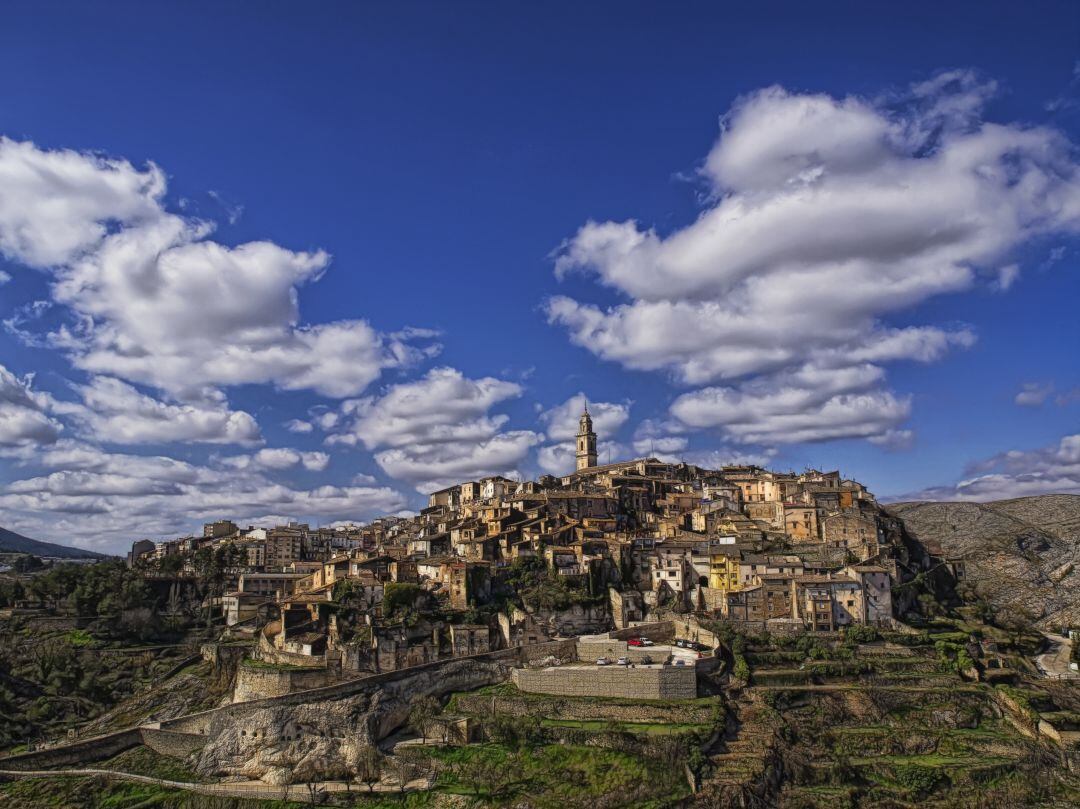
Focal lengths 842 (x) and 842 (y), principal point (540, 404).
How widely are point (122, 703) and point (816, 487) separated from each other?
5312 cm

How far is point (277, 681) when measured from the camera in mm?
46188

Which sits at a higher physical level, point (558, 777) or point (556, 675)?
point (556, 675)

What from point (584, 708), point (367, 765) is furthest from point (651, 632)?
point (367, 765)

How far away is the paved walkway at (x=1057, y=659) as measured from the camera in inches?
2005

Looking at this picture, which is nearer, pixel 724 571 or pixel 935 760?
pixel 935 760

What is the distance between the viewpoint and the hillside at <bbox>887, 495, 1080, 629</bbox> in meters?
73.2

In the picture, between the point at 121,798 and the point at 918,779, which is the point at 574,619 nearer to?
the point at 918,779

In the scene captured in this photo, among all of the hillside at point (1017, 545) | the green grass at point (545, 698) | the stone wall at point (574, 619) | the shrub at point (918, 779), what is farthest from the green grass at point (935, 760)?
the hillside at point (1017, 545)

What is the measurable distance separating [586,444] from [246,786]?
220ft

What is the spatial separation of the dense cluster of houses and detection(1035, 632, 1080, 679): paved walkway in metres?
10.6

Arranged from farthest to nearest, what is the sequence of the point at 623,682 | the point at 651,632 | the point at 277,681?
the point at 651,632 < the point at 277,681 < the point at 623,682

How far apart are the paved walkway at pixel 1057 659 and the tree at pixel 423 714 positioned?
3619 centimetres

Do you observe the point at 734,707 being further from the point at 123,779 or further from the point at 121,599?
the point at 121,599

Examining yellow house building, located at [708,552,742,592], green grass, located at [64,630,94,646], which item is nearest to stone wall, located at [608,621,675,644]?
yellow house building, located at [708,552,742,592]
